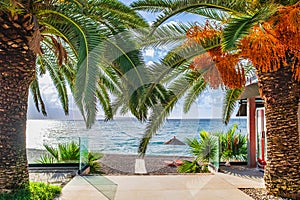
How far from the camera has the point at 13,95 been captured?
6.86 m

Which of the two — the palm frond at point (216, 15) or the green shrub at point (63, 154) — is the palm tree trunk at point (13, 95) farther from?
the green shrub at point (63, 154)

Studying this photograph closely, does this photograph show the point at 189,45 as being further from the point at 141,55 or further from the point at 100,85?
the point at 100,85

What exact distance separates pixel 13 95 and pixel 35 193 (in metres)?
2.17

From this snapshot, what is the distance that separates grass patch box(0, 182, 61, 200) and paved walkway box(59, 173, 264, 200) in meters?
0.25

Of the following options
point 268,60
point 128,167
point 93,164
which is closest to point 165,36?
point 268,60

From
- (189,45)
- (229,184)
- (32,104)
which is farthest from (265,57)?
(32,104)

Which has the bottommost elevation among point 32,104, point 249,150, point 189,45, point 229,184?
point 229,184

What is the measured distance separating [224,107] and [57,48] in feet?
20.0

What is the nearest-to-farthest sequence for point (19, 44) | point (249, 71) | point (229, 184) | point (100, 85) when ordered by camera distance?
1. point (19, 44)
2. point (229, 184)
3. point (100, 85)
4. point (249, 71)

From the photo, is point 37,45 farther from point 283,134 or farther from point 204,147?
point 204,147

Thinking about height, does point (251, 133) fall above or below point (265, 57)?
below

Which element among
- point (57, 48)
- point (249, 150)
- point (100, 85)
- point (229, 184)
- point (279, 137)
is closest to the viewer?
point (279, 137)

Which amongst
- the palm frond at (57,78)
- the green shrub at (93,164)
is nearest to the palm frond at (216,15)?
the palm frond at (57,78)

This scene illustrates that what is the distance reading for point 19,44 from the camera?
6.85 meters
